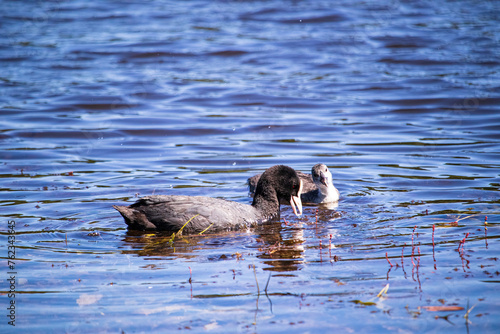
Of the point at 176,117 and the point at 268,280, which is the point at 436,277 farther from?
the point at 176,117

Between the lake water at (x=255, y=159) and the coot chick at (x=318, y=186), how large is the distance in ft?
0.89

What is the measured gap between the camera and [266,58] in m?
20.7

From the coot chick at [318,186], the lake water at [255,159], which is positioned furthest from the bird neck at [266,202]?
the coot chick at [318,186]

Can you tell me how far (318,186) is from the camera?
982 centimetres

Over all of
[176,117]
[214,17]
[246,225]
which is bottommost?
[246,225]

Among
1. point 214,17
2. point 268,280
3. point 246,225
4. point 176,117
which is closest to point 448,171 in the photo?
point 246,225

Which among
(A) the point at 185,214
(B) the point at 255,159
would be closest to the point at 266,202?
(A) the point at 185,214

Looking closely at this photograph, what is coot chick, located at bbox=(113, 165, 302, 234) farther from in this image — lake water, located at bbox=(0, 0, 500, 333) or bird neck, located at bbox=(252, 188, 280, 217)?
bird neck, located at bbox=(252, 188, 280, 217)

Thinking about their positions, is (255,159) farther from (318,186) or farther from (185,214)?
(185,214)

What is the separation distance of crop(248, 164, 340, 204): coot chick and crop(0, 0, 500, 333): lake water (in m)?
0.27

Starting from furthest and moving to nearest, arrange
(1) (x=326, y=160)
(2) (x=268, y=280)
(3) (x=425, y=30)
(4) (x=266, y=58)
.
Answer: (3) (x=425, y=30) → (4) (x=266, y=58) → (1) (x=326, y=160) → (2) (x=268, y=280)

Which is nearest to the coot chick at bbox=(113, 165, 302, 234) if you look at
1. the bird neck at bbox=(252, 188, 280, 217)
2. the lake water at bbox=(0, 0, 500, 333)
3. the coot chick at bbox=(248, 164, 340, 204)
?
the lake water at bbox=(0, 0, 500, 333)

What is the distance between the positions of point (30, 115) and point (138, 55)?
23.6ft

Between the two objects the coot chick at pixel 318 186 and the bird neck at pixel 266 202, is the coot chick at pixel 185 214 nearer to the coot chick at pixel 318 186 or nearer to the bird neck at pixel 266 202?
the bird neck at pixel 266 202
